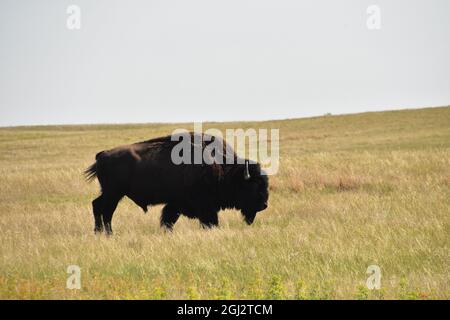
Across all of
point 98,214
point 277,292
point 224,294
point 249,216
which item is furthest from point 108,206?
point 277,292

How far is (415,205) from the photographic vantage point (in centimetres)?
1086

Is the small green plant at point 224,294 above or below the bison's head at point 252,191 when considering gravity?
below

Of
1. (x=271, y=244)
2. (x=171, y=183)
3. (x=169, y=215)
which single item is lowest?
(x=271, y=244)

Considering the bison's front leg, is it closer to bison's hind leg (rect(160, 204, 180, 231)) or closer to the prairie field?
the prairie field

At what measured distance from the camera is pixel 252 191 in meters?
Result: 11.0

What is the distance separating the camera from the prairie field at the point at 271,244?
5.98 meters

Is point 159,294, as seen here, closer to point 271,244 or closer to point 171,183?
point 271,244

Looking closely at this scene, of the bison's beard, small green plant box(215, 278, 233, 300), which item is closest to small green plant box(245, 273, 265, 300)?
small green plant box(215, 278, 233, 300)

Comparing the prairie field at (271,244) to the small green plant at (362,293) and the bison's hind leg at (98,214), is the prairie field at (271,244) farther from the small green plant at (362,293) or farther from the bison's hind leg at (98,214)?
the bison's hind leg at (98,214)

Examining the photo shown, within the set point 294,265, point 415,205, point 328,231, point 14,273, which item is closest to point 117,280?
point 14,273

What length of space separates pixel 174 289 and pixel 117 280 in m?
0.83

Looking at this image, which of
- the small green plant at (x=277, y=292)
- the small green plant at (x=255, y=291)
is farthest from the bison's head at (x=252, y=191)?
the small green plant at (x=277, y=292)

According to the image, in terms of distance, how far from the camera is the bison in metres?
10.9

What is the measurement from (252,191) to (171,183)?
1.62 meters
